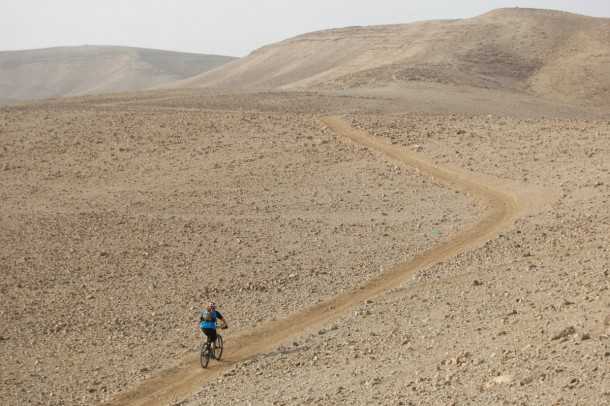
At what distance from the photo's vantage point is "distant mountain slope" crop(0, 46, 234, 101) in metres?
129

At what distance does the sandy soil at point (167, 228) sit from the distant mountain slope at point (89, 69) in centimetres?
9024

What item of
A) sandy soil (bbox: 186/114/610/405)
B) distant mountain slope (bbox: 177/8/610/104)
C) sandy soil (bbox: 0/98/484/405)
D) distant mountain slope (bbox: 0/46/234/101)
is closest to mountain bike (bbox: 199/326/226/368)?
sandy soil (bbox: 186/114/610/405)

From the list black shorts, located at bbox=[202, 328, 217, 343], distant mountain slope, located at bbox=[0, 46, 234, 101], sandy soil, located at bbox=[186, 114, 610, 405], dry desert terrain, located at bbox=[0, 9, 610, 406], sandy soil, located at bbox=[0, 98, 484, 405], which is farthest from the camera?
distant mountain slope, located at bbox=[0, 46, 234, 101]

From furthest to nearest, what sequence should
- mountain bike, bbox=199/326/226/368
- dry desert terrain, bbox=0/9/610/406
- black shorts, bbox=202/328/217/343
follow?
mountain bike, bbox=199/326/226/368
black shorts, bbox=202/328/217/343
dry desert terrain, bbox=0/9/610/406

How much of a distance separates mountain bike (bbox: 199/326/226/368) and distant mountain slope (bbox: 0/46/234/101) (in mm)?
109964

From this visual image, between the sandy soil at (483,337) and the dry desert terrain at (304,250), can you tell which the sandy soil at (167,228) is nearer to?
the dry desert terrain at (304,250)

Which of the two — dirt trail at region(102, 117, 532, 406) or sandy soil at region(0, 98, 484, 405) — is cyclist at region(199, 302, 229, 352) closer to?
dirt trail at region(102, 117, 532, 406)

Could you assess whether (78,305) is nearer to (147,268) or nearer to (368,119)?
(147,268)

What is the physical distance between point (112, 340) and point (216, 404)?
4904 millimetres

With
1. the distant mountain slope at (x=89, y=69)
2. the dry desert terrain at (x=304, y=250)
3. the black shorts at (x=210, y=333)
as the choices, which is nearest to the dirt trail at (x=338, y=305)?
the dry desert terrain at (x=304, y=250)

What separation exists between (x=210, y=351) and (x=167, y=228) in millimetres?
9213

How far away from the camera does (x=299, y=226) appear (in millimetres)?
23547

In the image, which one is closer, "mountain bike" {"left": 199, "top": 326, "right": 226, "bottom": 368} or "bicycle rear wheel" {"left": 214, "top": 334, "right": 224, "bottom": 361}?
"mountain bike" {"left": 199, "top": 326, "right": 226, "bottom": 368}

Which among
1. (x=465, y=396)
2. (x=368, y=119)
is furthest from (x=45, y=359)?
(x=368, y=119)
